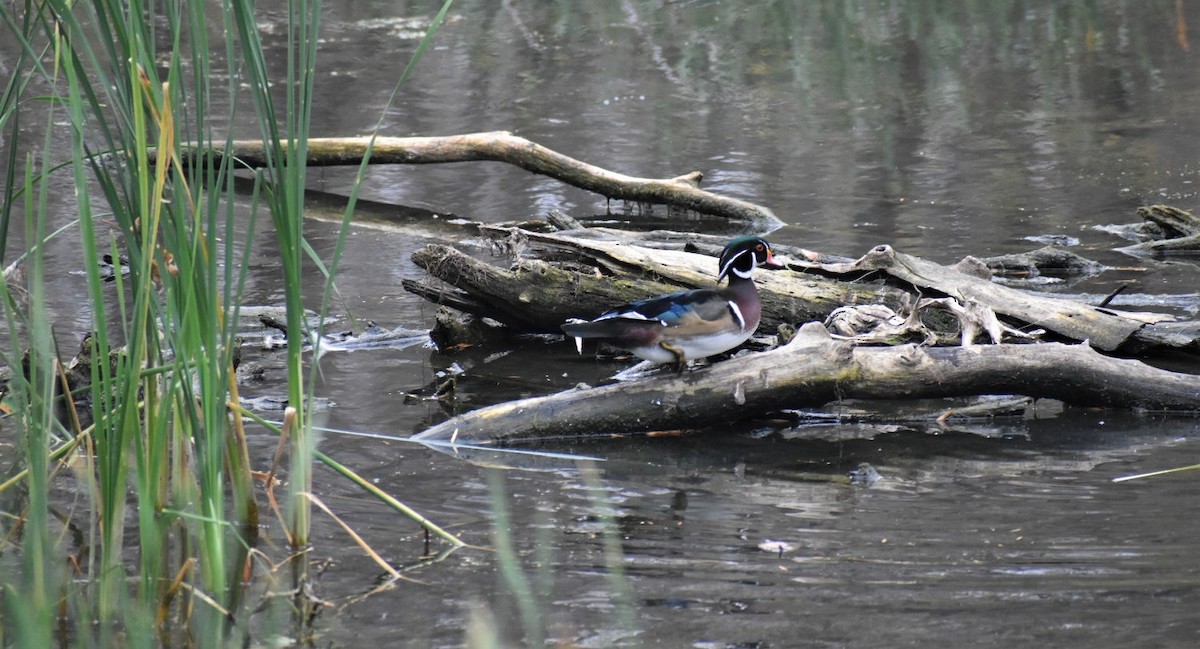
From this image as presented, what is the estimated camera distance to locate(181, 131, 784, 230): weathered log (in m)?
10.5

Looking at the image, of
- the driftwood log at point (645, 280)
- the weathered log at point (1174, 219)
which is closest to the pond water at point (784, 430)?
the weathered log at point (1174, 219)

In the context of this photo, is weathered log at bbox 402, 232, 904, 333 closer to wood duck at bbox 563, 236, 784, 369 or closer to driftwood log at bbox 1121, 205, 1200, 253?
wood duck at bbox 563, 236, 784, 369

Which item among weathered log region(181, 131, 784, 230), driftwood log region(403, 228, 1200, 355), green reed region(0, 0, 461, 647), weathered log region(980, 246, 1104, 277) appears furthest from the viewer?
weathered log region(181, 131, 784, 230)

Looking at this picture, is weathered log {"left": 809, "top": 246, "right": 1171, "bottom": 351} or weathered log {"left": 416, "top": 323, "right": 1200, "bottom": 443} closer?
weathered log {"left": 416, "top": 323, "right": 1200, "bottom": 443}

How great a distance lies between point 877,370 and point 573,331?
52.5 inches

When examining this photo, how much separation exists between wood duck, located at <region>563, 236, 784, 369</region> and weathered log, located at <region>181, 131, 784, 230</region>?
15.7 feet

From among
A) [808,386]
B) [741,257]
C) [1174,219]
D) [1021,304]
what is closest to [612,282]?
[741,257]

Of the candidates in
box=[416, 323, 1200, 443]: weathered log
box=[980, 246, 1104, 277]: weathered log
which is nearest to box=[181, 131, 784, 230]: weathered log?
box=[980, 246, 1104, 277]: weathered log

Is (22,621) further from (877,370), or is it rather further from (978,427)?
(978,427)

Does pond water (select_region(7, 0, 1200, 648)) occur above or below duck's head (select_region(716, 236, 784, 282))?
below

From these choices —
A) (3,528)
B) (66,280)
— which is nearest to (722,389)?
(3,528)

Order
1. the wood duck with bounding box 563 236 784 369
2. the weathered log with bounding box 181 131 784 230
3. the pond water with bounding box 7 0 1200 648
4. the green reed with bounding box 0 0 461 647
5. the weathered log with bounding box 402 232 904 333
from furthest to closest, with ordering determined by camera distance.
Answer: the weathered log with bounding box 181 131 784 230
the weathered log with bounding box 402 232 904 333
the wood duck with bounding box 563 236 784 369
the pond water with bounding box 7 0 1200 648
the green reed with bounding box 0 0 461 647

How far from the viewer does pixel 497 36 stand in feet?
65.5

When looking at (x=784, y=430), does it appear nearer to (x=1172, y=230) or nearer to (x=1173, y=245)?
(x=1173, y=245)
